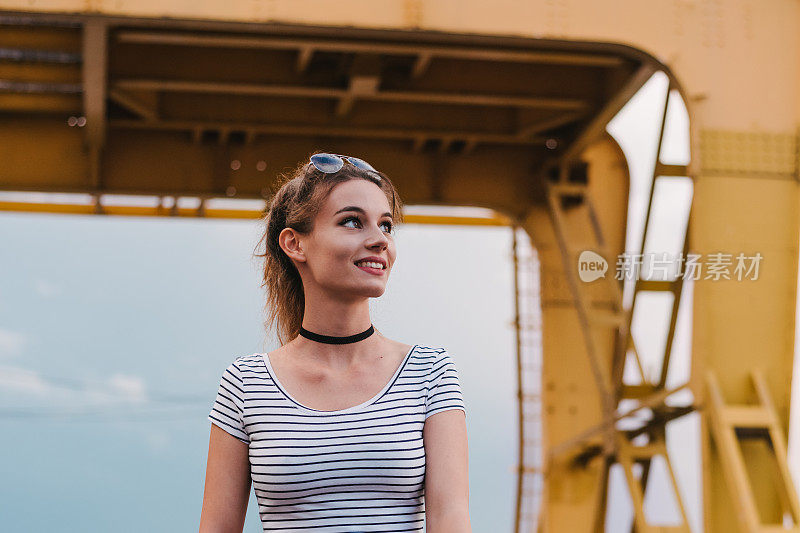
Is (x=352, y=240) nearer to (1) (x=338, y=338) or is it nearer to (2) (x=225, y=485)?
(1) (x=338, y=338)

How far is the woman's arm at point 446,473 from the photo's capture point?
2398 mm

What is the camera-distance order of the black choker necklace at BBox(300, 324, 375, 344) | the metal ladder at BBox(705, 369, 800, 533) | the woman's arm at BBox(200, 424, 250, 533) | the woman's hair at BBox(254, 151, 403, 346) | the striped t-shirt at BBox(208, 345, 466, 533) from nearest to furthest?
1. the striped t-shirt at BBox(208, 345, 466, 533)
2. the woman's arm at BBox(200, 424, 250, 533)
3. the black choker necklace at BBox(300, 324, 375, 344)
4. the woman's hair at BBox(254, 151, 403, 346)
5. the metal ladder at BBox(705, 369, 800, 533)

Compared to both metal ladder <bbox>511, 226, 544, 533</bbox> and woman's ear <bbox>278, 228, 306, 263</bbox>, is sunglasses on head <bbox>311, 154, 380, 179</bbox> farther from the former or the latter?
metal ladder <bbox>511, 226, 544, 533</bbox>

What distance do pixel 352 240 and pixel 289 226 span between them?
246mm

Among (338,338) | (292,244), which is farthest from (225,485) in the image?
(292,244)

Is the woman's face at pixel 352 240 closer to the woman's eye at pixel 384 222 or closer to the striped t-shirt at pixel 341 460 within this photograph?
the woman's eye at pixel 384 222

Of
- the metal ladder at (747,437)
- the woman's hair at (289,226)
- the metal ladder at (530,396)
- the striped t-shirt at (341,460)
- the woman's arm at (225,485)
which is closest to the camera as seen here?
the striped t-shirt at (341,460)

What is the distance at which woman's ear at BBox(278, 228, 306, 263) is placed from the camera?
8.96 feet

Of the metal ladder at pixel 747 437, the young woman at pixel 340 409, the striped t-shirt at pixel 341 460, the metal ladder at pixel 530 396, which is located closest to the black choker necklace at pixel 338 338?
the young woman at pixel 340 409

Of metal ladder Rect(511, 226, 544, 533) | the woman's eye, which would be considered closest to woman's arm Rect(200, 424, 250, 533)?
the woman's eye

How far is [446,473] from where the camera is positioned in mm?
2432

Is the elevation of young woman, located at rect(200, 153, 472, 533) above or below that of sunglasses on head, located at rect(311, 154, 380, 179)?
below

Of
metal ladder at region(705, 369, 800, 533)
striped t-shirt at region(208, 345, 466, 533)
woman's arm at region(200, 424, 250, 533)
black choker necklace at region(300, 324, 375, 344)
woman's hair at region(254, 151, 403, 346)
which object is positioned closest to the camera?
striped t-shirt at region(208, 345, 466, 533)

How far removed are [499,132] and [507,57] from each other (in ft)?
12.8
